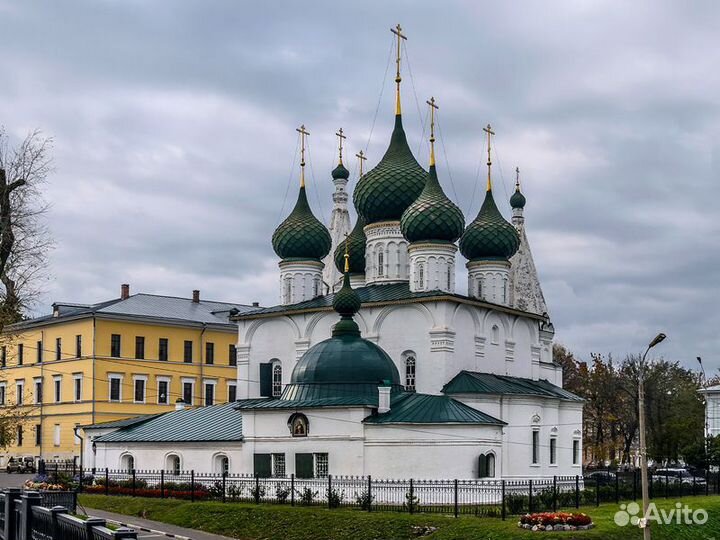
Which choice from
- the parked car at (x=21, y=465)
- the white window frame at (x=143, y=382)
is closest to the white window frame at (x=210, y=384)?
the white window frame at (x=143, y=382)

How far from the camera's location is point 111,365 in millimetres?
49344

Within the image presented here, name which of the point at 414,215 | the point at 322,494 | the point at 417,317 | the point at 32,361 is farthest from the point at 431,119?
the point at 32,361

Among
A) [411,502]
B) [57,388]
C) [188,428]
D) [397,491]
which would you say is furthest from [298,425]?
[57,388]

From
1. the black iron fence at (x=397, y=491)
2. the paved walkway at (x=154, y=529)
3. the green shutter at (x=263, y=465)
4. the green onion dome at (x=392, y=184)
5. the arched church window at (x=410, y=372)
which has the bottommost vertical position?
the paved walkway at (x=154, y=529)

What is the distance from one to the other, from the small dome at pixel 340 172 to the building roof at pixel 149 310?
810 centimetres

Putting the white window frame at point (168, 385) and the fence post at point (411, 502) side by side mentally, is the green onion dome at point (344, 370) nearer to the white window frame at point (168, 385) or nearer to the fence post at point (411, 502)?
the fence post at point (411, 502)

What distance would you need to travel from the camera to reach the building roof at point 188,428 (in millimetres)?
35562

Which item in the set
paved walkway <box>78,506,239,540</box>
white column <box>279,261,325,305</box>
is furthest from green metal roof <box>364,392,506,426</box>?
white column <box>279,261,325,305</box>

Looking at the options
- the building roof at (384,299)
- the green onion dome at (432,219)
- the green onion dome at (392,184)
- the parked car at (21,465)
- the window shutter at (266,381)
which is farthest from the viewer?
the parked car at (21,465)

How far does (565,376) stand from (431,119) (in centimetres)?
2888

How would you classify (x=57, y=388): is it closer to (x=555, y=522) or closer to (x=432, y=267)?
(x=432, y=267)

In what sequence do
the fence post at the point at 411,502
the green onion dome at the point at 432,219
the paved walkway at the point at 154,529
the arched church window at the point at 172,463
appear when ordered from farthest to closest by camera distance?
the green onion dome at the point at 432,219, the arched church window at the point at 172,463, the fence post at the point at 411,502, the paved walkway at the point at 154,529

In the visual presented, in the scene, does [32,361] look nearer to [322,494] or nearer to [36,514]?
[322,494]

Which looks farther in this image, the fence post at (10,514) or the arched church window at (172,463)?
the arched church window at (172,463)
